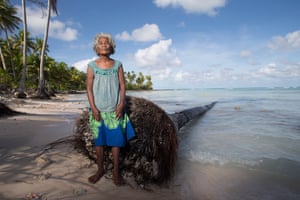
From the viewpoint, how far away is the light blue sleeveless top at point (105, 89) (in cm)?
211

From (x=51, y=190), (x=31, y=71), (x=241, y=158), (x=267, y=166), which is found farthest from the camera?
(x=31, y=71)

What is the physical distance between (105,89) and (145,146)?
82 centimetres

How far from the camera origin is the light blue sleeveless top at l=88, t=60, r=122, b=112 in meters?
2.11

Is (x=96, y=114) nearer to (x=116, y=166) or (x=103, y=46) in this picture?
(x=116, y=166)

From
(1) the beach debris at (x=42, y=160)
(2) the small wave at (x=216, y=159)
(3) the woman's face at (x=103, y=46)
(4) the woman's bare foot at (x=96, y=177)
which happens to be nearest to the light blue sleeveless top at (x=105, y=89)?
(3) the woman's face at (x=103, y=46)

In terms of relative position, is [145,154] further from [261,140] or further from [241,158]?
[261,140]

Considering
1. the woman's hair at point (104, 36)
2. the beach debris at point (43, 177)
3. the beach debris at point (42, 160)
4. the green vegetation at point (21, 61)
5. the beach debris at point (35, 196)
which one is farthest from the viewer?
the green vegetation at point (21, 61)

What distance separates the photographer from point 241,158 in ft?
10.8

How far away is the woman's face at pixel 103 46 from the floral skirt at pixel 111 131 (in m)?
0.71

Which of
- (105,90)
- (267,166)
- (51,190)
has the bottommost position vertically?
(267,166)

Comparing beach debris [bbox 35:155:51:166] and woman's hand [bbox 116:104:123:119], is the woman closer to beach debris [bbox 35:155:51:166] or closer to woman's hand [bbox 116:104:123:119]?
woman's hand [bbox 116:104:123:119]

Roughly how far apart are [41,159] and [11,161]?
366 mm

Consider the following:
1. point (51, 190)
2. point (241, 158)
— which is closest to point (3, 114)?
point (51, 190)

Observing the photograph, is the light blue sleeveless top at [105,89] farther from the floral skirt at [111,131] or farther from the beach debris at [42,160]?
the beach debris at [42,160]
